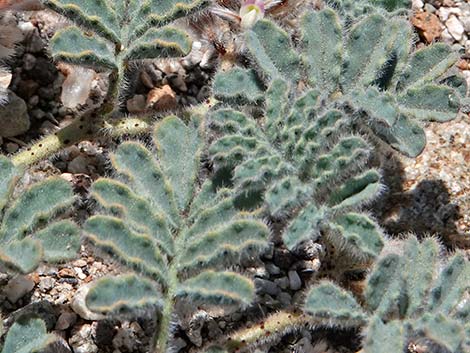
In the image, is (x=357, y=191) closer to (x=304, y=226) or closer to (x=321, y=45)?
(x=304, y=226)

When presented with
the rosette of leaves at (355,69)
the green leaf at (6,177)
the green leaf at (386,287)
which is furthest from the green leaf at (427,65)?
the green leaf at (6,177)

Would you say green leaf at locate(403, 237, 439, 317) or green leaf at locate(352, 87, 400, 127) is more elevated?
green leaf at locate(352, 87, 400, 127)

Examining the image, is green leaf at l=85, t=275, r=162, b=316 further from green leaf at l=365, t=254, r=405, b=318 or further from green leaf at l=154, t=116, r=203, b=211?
green leaf at l=365, t=254, r=405, b=318

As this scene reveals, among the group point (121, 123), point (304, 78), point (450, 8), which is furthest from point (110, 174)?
point (450, 8)

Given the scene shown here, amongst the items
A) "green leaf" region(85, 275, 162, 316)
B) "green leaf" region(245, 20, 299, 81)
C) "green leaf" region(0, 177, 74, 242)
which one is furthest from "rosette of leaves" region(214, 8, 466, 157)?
"green leaf" region(85, 275, 162, 316)

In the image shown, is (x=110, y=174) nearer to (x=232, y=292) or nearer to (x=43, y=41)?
(x=43, y=41)

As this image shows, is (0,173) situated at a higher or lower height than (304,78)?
lower
